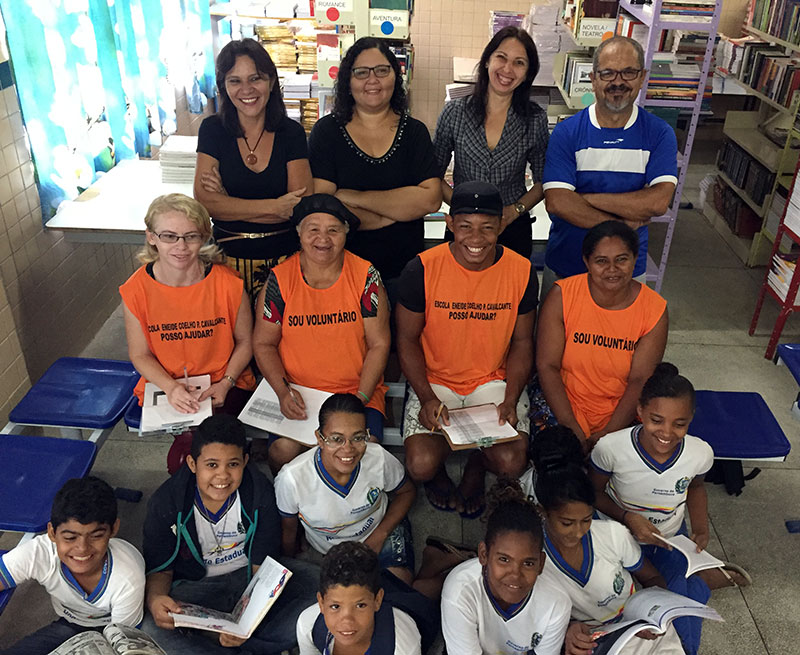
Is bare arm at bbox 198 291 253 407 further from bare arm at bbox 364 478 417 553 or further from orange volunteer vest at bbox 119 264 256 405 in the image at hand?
bare arm at bbox 364 478 417 553

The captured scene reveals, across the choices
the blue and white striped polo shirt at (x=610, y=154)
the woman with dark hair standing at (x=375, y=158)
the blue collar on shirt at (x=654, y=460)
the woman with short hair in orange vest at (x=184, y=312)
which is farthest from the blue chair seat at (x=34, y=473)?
the blue and white striped polo shirt at (x=610, y=154)

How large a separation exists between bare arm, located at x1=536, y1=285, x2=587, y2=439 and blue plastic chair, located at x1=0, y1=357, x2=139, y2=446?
1.70 meters

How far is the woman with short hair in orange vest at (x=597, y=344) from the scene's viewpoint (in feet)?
9.32

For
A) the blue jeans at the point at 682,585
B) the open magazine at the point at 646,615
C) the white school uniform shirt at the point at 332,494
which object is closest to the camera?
the open magazine at the point at 646,615

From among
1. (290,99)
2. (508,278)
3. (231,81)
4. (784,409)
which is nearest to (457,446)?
(508,278)

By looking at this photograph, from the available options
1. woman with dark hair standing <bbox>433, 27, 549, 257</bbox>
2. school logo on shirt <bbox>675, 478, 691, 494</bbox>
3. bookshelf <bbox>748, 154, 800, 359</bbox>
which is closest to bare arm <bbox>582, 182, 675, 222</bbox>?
woman with dark hair standing <bbox>433, 27, 549, 257</bbox>

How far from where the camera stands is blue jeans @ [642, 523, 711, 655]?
2.32 m

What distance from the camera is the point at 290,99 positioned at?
18.5ft

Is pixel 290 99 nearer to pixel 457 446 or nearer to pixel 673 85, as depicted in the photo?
pixel 673 85

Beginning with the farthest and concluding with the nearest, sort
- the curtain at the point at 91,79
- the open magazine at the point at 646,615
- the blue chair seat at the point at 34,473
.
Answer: the curtain at the point at 91,79 → the blue chair seat at the point at 34,473 → the open magazine at the point at 646,615

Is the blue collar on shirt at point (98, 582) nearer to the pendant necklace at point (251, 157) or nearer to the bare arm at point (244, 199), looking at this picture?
the bare arm at point (244, 199)

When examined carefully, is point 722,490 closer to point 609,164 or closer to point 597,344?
point 597,344

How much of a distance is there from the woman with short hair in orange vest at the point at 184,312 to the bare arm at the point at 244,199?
21 cm

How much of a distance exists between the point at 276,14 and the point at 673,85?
3.39m
